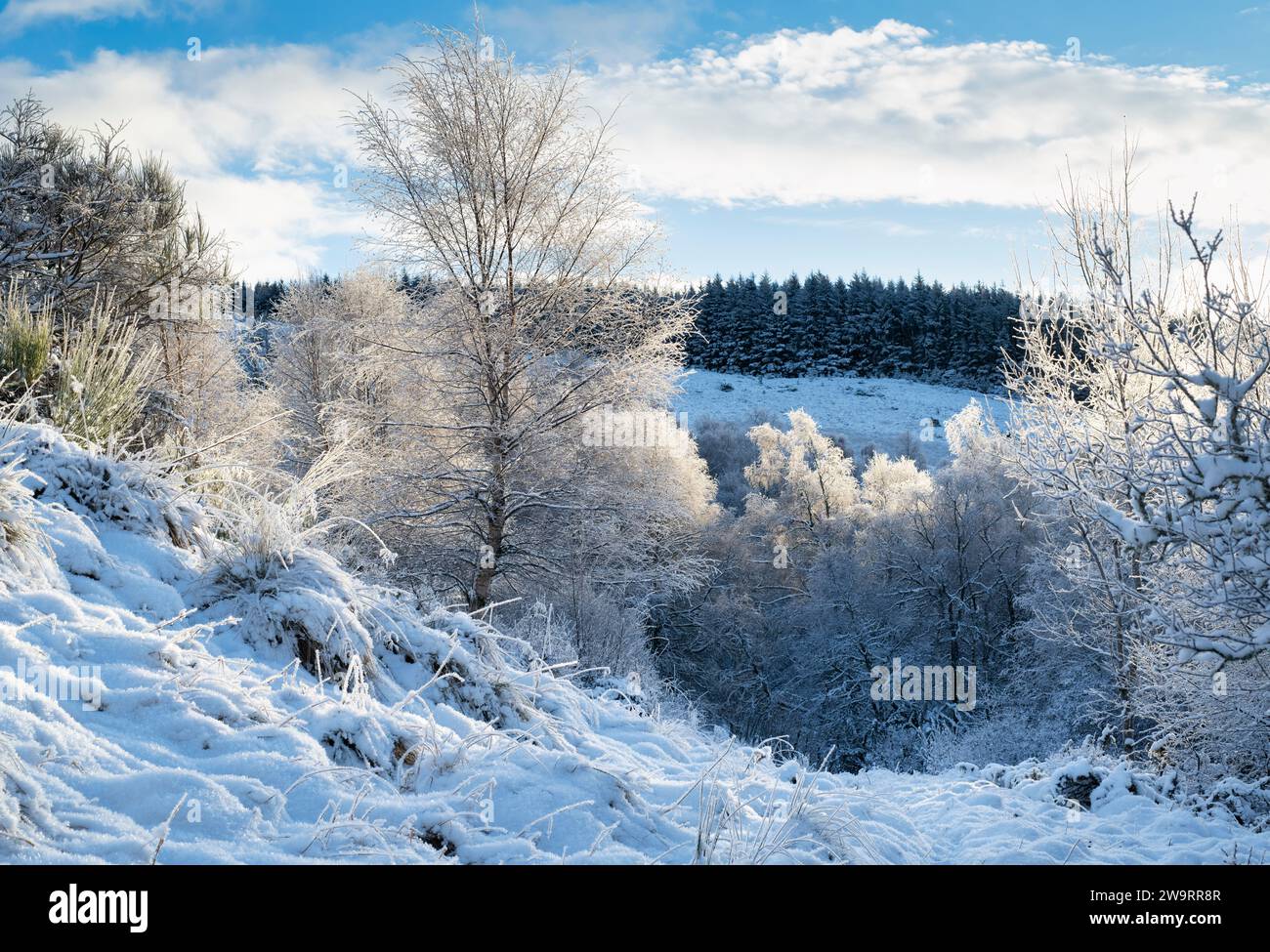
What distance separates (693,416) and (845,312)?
21.0 metres

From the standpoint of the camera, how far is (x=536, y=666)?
502cm

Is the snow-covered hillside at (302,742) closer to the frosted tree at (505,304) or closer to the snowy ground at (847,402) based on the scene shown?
the frosted tree at (505,304)

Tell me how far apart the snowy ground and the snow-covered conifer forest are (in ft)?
46.8

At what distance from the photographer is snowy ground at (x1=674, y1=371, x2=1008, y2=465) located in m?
46.5

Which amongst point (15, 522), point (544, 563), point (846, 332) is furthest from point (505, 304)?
point (846, 332)

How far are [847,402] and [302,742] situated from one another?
52.4m

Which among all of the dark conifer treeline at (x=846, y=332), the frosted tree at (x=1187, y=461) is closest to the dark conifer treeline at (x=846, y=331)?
the dark conifer treeline at (x=846, y=332)

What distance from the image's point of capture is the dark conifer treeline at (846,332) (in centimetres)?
5928

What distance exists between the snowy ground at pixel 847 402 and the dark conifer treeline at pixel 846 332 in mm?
1949

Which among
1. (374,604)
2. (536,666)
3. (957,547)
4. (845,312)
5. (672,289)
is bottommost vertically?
(957,547)

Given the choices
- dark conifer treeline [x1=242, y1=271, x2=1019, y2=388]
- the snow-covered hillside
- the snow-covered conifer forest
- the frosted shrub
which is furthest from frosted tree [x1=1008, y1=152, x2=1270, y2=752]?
dark conifer treeline [x1=242, y1=271, x2=1019, y2=388]
